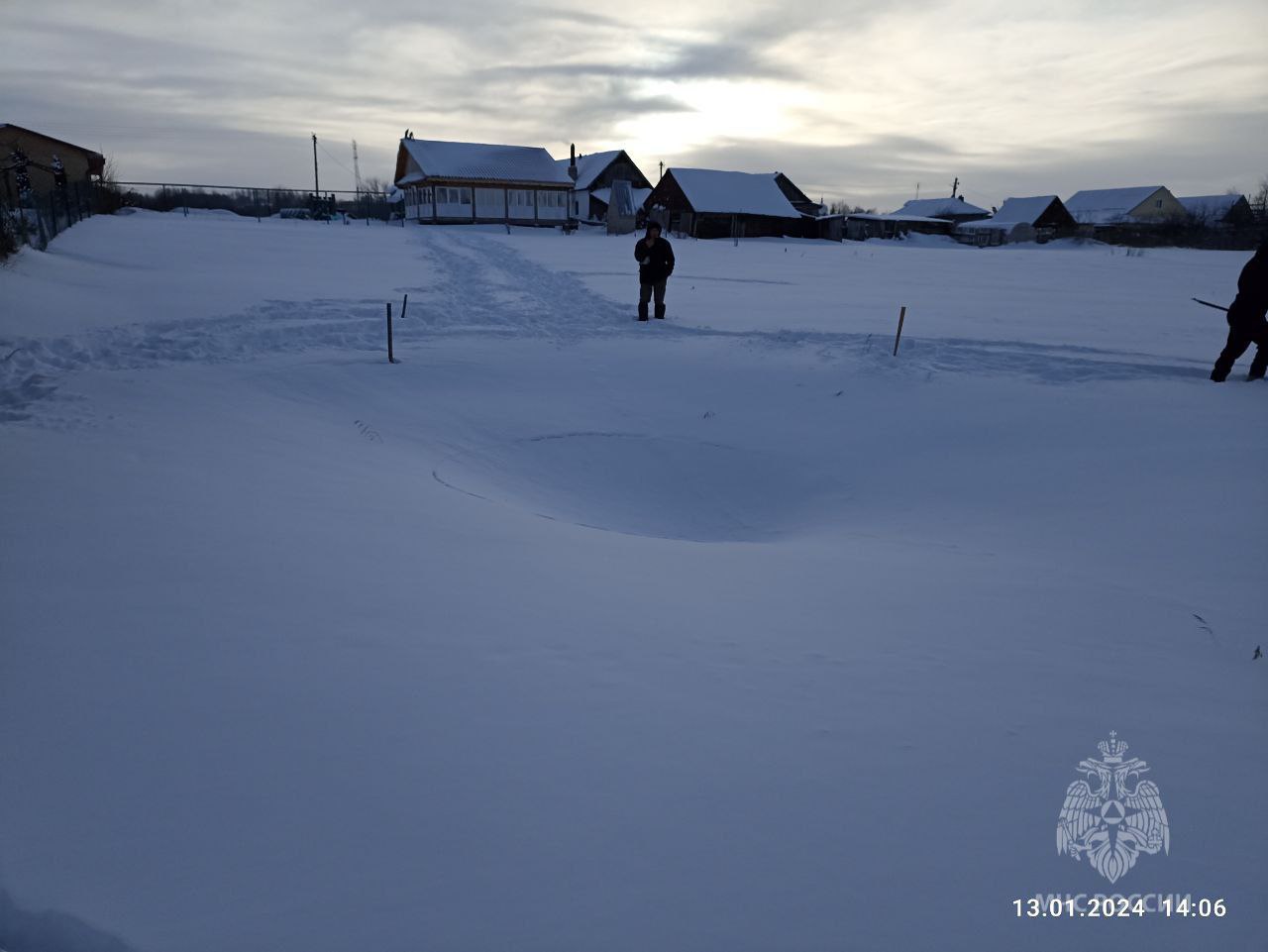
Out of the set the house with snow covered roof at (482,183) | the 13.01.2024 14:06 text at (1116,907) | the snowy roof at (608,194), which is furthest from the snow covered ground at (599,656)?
the snowy roof at (608,194)

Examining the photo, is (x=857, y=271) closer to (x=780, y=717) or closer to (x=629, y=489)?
(x=629, y=489)

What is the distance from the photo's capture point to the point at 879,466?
7.46m

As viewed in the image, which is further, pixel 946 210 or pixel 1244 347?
pixel 946 210

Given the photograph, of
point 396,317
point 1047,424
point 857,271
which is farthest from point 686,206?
point 1047,424

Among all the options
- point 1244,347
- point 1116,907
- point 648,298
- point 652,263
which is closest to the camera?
point 1116,907

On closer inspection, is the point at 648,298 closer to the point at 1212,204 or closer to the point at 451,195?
the point at 451,195

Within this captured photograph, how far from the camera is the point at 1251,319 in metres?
8.47

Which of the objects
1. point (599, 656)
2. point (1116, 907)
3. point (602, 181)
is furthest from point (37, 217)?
point (602, 181)

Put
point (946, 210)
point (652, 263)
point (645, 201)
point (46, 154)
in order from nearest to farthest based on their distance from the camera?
point (652, 263) < point (46, 154) < point (645, 201) < point (946, 210)

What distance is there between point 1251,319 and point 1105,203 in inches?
2737

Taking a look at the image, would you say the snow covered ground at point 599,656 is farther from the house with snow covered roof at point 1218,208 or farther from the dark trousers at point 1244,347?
the house with snow covered roof at point 1218,208

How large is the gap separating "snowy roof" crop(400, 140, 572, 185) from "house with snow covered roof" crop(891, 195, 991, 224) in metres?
41.8

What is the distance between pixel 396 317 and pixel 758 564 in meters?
8.88

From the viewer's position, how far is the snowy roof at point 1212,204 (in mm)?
61656
